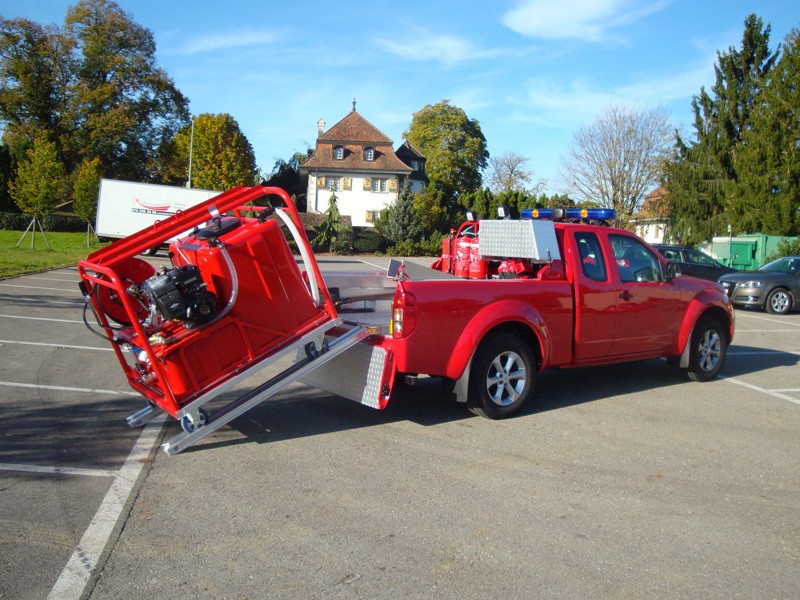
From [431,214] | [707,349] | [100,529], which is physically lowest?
[100,529]

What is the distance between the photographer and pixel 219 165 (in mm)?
56844

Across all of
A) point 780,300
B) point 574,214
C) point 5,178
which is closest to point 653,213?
point 780,300

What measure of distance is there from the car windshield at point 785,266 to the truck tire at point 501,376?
1484cm

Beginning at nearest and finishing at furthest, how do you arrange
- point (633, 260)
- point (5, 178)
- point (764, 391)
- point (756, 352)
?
point (633, 260) → point (764, 391) → point (756, 352) → point (5, 178)

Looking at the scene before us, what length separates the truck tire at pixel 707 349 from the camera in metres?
8.37

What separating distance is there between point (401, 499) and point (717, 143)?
40.6 metres

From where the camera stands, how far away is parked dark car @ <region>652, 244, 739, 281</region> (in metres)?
20.2

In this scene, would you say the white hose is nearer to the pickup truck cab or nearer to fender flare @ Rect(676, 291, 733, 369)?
the pickup truck cab

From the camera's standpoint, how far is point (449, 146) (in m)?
67.3

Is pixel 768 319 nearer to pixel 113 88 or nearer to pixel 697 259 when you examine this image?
pixel 697 259

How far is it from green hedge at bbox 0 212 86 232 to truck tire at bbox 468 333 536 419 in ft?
145

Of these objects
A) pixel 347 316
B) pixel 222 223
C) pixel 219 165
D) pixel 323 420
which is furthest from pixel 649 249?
pixel 219 165

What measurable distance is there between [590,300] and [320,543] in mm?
4203

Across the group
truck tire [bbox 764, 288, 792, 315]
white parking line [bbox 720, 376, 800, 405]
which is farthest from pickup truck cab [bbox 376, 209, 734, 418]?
truck tire [bbox 764, 288, 792, 315]
